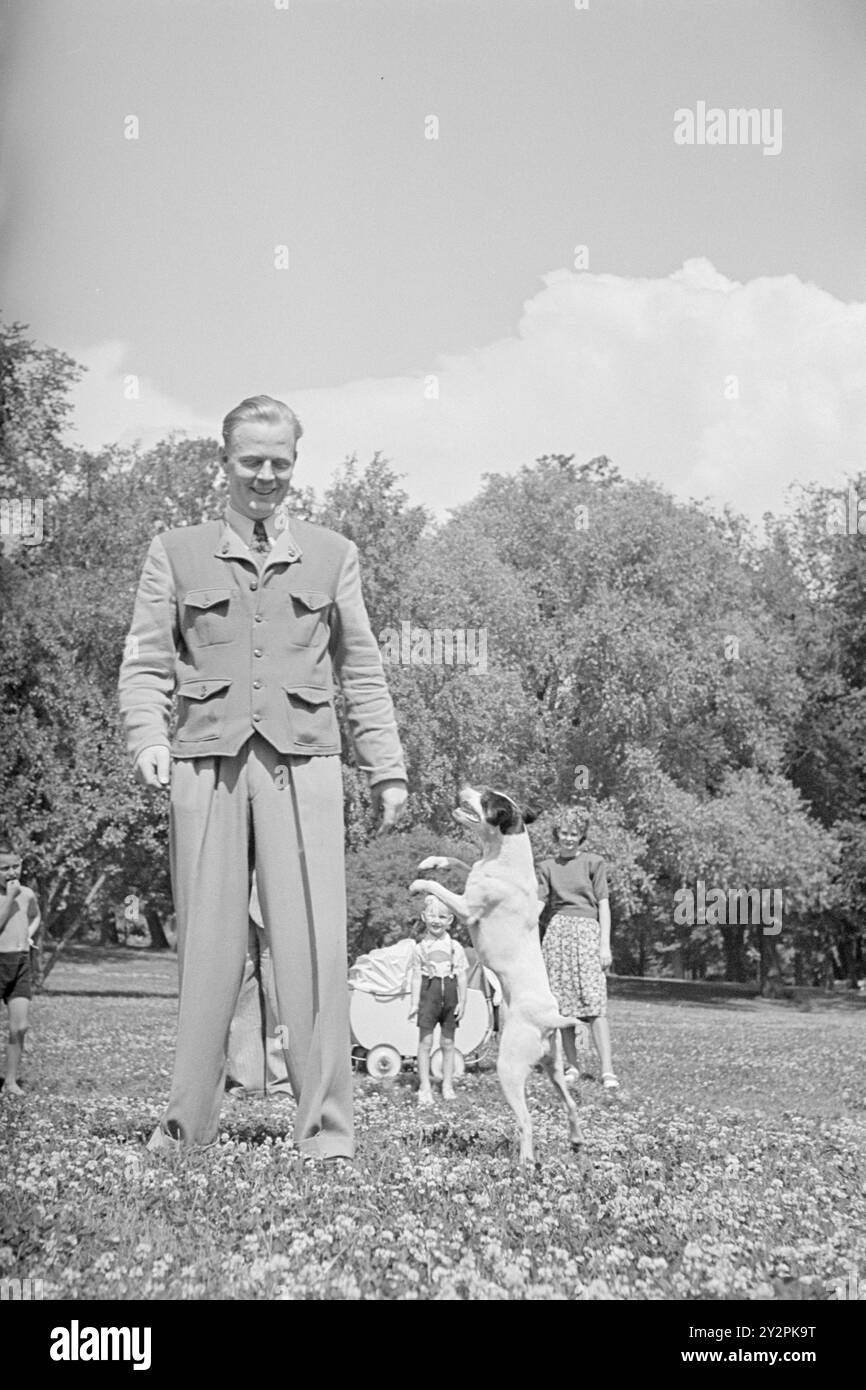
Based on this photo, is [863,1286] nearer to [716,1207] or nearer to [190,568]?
[716,1207]

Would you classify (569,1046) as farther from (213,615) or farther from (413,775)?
(413,775)

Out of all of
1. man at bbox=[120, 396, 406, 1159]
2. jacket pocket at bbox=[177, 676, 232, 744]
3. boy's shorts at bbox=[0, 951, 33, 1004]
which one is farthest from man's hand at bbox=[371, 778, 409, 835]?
boy's shorts at bbox=[0, 951, 33, 1004]

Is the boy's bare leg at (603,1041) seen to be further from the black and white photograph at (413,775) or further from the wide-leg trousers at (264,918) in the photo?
the wide-leg trousers at (264,918)

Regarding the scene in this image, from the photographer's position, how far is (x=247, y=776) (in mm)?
5281

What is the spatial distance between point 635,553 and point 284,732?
25856 mm

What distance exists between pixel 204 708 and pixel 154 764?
0.26 m

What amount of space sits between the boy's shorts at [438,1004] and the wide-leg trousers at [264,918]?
466 centimetres

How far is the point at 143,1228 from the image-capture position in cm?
422

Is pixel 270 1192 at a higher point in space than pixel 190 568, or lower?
lower

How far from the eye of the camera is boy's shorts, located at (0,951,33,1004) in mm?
9875

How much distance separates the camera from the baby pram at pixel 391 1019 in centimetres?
1137

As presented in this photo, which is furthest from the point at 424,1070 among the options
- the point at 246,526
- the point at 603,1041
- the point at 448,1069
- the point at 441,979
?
the point at 246,526

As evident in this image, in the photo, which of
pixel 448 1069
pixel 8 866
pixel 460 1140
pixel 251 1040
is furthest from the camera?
pixel 8 866

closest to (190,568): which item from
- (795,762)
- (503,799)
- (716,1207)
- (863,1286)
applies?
(503,799)
